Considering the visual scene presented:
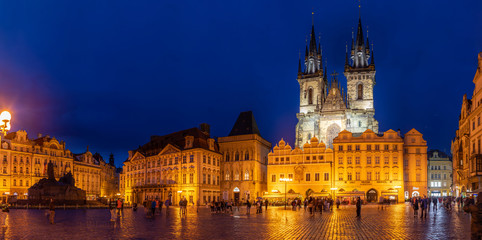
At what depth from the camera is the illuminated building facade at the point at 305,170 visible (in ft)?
251

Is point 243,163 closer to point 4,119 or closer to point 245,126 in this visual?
point 245,126

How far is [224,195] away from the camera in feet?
267

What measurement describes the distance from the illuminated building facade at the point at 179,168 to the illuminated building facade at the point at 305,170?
1050cm

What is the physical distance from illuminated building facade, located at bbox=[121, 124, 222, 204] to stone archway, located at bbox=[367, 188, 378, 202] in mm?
25746

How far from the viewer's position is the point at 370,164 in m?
75.6

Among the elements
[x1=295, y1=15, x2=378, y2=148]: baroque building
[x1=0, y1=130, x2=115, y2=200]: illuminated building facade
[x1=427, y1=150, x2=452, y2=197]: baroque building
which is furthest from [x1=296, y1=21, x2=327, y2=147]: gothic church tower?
[x1=0, y1=130, x2=115, y2=200]: illuminated building facade

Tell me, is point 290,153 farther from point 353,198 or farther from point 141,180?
point 141,180

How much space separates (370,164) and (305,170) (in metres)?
10.7

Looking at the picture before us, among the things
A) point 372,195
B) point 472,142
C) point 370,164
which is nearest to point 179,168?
point 370,164

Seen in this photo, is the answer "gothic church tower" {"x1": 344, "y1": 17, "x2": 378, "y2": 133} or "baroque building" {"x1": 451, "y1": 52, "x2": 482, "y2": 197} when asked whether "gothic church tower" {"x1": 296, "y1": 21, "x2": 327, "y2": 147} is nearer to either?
"gothic church tower" {"x1": 344, "y1": 17, "x2": 378, "y2": 133}

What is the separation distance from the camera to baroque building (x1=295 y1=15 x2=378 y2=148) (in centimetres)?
9644

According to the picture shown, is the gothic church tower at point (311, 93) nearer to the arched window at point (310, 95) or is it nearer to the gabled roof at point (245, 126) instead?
the arched window at point (310, 95)

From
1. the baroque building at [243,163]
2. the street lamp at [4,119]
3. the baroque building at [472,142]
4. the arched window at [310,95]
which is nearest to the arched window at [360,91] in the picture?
the arched window at [310,95]

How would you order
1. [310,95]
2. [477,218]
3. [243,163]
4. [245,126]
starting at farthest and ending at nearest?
[310,95] → [245,126] → [243,163] → [477,218]
